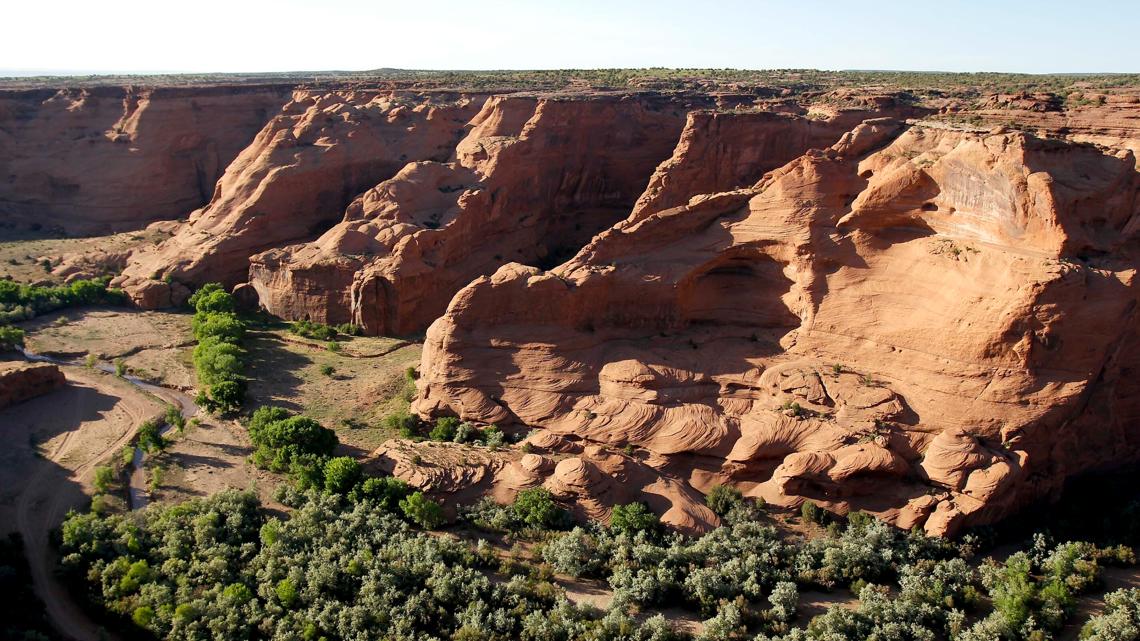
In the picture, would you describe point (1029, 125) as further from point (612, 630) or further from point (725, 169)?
point (612, 630)

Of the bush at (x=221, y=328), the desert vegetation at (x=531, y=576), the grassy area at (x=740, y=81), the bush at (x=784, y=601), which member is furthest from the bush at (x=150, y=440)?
the grassy area at (x=740, y=81)

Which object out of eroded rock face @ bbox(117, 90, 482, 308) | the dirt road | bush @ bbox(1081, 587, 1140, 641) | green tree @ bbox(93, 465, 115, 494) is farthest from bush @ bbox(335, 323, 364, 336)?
bush @ bbox(1081, 587, 1140, 641)

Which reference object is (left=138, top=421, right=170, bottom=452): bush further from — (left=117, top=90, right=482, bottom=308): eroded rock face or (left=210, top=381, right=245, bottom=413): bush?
(left=117, top=90, right=482, bottom=308): eroded rock face

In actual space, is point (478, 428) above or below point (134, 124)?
below

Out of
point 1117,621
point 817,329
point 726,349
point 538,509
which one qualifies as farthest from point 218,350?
point 1117,621

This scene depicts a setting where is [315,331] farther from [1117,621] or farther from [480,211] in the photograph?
[1117,621]

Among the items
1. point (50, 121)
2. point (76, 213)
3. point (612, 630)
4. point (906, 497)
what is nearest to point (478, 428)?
point (612, 630)
